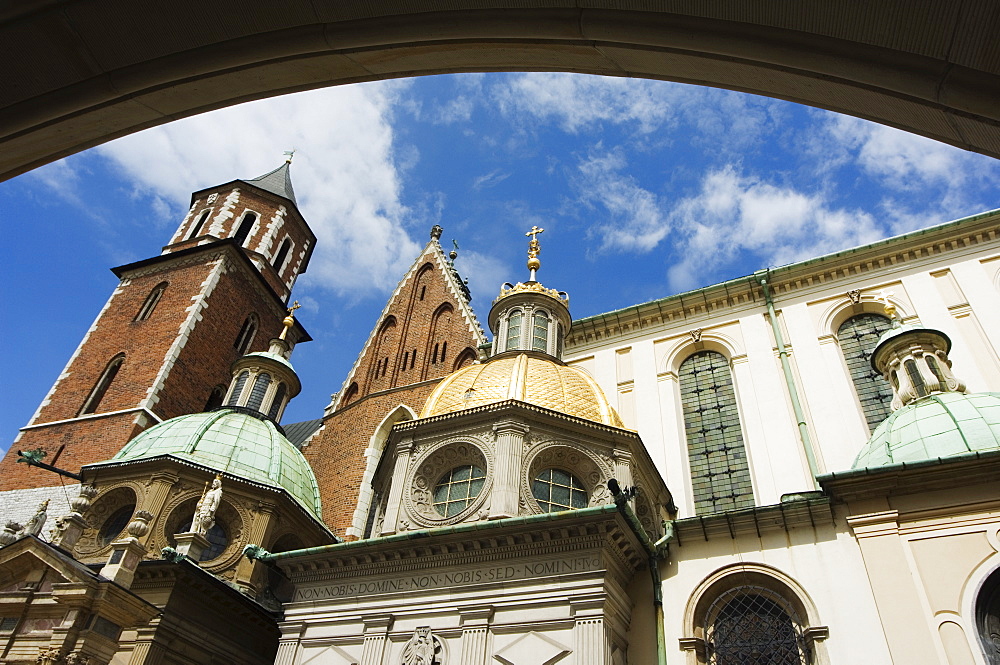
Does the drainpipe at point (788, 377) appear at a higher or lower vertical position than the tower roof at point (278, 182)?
lower

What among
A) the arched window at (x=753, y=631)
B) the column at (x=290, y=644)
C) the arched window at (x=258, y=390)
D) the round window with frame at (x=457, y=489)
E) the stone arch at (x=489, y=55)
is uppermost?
the arched window at (x=258, y=390)

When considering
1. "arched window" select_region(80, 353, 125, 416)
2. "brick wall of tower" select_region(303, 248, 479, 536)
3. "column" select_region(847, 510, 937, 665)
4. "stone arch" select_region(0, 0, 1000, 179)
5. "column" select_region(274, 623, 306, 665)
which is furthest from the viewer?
"arched window" select_region(80, 353, 125, 416)

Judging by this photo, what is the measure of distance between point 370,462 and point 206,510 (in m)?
6.02

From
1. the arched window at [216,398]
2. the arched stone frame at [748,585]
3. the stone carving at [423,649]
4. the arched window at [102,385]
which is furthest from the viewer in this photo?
the arched window at [216,398]

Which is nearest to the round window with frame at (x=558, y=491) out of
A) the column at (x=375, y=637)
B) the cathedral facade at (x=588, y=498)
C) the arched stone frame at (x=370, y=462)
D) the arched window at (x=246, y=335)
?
the cathedral facade at (x=588, y=498)

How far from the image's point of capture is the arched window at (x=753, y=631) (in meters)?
10.8

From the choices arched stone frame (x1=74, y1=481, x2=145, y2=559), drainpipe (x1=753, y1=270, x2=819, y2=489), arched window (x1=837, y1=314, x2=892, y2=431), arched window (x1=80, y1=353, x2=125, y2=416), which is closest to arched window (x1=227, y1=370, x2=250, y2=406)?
arched window (x1=80, y1=353, x2=125, y2=416)

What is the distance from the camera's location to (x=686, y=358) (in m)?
17.8

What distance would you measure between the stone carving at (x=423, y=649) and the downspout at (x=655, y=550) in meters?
3.45

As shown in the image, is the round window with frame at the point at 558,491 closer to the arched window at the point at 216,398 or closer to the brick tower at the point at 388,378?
the brick tower at the point at 388,378

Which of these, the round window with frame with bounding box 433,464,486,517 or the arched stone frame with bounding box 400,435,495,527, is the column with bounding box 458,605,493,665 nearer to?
the arched stone frame with bounding box 400,435,495,527

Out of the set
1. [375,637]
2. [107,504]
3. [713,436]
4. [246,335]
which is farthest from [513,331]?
[246,335]

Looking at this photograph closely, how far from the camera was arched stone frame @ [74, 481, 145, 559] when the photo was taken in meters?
16.4

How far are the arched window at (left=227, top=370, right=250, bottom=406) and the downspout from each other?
15.5 metres
